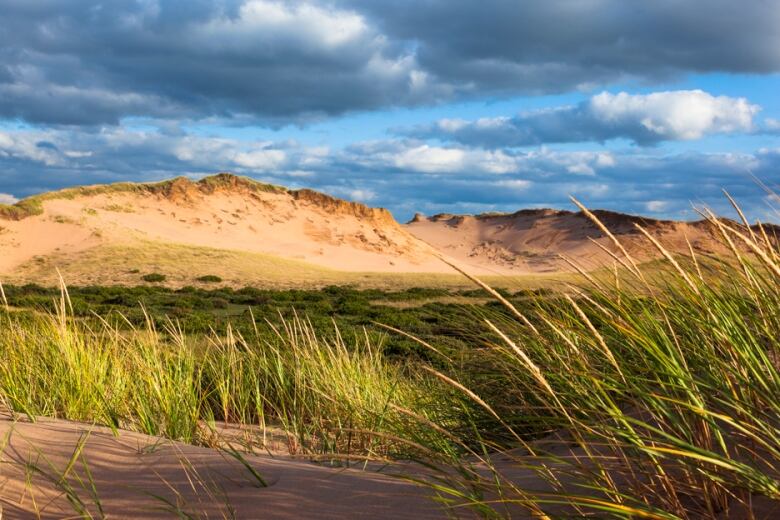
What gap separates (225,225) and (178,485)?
165 ft

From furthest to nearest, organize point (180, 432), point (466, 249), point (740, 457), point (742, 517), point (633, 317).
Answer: point (466, 249), point (180, 432), point (633, 317), point (740, 457), point (742, 517)

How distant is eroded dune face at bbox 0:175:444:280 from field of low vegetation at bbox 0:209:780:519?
116ft

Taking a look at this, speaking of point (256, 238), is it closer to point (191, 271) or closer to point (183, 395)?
point (191, 271)

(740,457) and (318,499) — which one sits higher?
(740,457)

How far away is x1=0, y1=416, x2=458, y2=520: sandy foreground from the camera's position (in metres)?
2.67

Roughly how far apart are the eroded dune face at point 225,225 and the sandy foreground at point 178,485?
3702 centimetres

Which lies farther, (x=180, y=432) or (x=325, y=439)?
(x=180, y=432)

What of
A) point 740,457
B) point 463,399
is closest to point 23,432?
point 463,399

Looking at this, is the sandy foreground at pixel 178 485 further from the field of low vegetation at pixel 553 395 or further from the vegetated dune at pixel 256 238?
the vegetated dune at pixel 256 238

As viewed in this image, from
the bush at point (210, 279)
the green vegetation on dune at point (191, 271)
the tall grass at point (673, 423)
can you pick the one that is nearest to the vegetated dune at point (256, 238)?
the green vegetation on dune at point (191, 271)

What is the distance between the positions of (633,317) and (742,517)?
0.80 meters

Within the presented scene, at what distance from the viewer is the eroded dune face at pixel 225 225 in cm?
4122

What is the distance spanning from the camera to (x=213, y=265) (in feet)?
111

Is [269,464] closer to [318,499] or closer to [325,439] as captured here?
[318,499]
